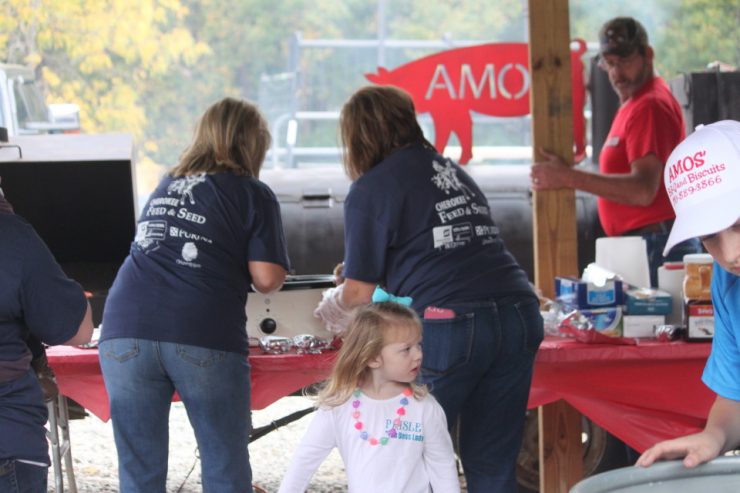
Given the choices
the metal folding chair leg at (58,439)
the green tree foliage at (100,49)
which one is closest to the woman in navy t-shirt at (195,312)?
the metal folding chair leg at (58,439)

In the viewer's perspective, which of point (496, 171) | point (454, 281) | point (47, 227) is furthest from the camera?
point (496, 171)

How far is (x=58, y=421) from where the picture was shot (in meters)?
4.19

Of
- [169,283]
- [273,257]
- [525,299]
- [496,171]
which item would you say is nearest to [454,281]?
[525,299]

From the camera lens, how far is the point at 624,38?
4367mm

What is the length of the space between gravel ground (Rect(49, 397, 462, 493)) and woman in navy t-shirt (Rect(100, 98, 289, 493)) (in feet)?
5.56

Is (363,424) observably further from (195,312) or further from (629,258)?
(629,258)

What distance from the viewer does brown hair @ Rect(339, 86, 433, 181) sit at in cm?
309

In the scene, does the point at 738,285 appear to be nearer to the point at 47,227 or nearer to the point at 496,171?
the point at 47,227

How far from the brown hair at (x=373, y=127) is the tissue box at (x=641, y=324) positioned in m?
1.03

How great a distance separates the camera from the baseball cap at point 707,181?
155 centimetres

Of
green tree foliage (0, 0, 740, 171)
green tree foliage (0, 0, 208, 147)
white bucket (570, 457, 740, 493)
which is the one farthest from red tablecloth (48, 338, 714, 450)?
green tree foliage (0, 0, 208, 147)

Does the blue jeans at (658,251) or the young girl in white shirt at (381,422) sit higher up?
the blue jeans at (658,251)

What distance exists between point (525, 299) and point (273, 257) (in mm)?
714

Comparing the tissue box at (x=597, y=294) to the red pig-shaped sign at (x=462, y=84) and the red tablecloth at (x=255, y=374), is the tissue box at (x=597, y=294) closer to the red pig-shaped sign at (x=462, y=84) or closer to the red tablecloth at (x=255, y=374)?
the red tablecloth at (x=255, y=374)
